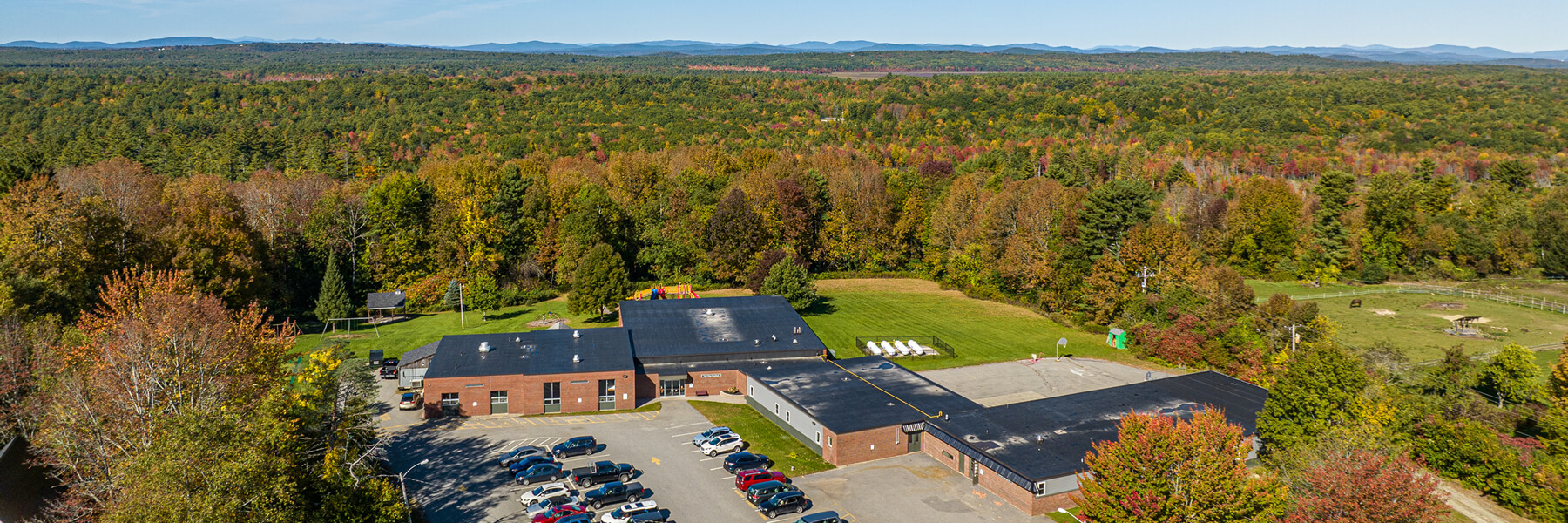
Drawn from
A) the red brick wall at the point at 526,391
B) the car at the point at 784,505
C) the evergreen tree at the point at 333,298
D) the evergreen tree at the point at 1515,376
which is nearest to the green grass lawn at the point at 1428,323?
the evergreen tree at the point at 1515,376

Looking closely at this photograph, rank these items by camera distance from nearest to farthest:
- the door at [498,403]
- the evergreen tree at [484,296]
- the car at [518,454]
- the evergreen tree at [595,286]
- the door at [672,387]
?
the car at [518,454]
the door at [498,403]
the door at [672,387]
the evergreen tree at [595,286]
the evergreen tree at [484,296]

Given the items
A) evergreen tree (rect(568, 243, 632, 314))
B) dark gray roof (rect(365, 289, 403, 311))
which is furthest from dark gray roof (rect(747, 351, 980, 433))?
dark gray roof (rect(365, 289, 403, 311))

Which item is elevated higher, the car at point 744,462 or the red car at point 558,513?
the red car at point 558,513

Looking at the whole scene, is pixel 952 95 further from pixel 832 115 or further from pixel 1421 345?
pixel 1421 345

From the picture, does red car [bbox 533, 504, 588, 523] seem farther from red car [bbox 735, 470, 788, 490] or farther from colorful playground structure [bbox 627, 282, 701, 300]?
colorful playground structure [bbox 627, 282, 701, 300]

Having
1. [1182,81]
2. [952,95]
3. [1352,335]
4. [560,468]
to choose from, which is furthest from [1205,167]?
[560,468]

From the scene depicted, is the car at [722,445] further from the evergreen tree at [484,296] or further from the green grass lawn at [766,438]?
the evergreen tree at [484,296]
